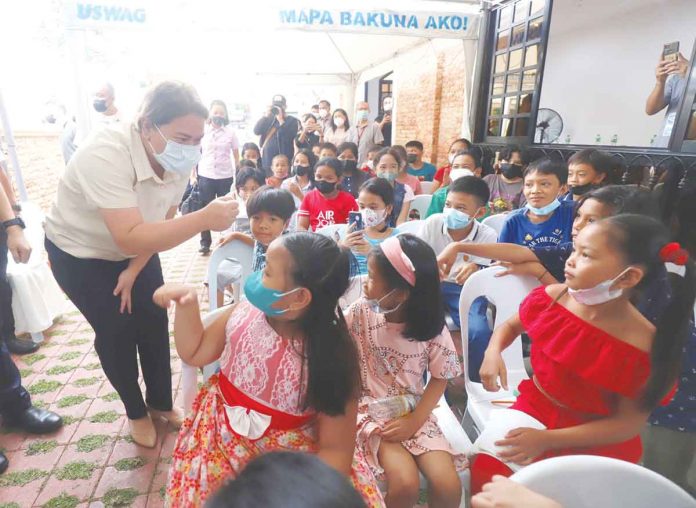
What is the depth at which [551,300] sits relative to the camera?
1260mm

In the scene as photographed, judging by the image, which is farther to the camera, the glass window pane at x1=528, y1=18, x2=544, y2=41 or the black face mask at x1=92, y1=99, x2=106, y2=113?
the glass window pane at x1=528, y1=18, x2=544, y2=41

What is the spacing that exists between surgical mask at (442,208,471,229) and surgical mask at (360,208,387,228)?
0.39 m

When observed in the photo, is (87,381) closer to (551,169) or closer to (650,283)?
(650,283)

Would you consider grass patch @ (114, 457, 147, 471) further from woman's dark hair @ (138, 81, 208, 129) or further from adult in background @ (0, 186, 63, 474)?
woman's dark hair @ (138, 81, 208, 129)

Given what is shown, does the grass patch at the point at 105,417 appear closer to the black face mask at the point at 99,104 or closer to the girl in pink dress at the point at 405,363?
the girl in pink dress at the point at 405,363

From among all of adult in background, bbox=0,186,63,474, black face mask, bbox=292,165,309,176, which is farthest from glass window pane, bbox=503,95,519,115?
adult in background, bbox=0,186,63,474

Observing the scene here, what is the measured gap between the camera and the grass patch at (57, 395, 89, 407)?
2.10 metres

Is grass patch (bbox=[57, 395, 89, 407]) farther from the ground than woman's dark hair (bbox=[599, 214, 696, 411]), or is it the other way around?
woman's dark hair (bbox=[599, 214, 696, 411])

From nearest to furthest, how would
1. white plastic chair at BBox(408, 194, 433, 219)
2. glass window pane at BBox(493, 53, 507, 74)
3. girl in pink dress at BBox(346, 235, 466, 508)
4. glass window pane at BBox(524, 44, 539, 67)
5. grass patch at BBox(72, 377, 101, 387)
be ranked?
girl in pink dress at BBox(346, 235, 466, 508) → grass patch at BBox(72, 377, 101, 387) → white plastic chair at BBox(408, 194, 433, 219) → glass window pane at BBox(524, 44, 539, 67) → glass window pane at BBox(493, 53, 507, 74)

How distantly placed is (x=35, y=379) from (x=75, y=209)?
1.48 m

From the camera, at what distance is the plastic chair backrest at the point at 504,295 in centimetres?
161

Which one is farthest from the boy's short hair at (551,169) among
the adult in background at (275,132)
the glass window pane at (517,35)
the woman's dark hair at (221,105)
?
the adult in background at (275,132)

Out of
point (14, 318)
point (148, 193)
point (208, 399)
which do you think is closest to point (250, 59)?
point (14, 318)

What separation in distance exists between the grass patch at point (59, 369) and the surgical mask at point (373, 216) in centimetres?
198
